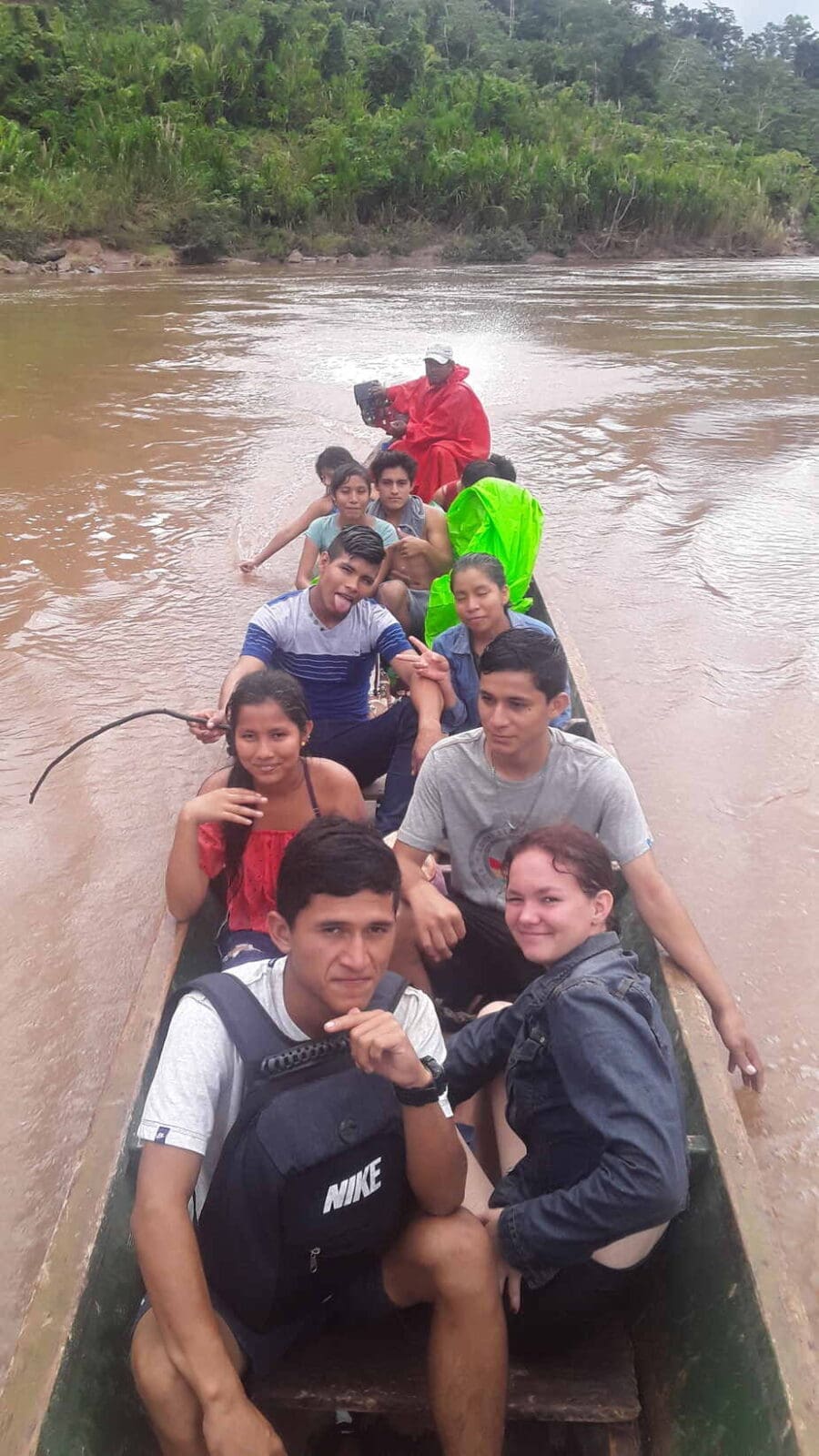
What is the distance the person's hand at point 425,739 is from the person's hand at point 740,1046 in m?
1.06

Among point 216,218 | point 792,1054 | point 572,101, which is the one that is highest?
point 572,101

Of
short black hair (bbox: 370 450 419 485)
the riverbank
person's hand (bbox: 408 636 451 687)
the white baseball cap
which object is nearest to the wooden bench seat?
person's hand (bbox: 408 636 451 687)

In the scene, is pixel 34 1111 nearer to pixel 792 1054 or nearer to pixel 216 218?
pixel 792 1054

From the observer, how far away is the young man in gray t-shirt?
77.5 inches

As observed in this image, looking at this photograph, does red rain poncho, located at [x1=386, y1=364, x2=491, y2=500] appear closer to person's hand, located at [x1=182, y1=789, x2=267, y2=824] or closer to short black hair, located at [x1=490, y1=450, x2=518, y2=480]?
short black hair, located at [x1=490, y1=450, x2=518, y2=480]

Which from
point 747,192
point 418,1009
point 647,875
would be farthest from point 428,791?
point 747,192

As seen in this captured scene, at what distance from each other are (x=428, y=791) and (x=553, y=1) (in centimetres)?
5347

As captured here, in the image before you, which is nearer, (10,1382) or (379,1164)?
(10,1382)

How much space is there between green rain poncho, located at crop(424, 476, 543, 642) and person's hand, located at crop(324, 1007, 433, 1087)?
2.35 metres

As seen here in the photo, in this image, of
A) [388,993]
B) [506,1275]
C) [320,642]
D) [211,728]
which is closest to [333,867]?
[388,993]

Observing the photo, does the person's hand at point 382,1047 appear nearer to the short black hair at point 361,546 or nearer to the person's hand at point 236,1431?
the person's hand at point 236,1431

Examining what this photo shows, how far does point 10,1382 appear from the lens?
3.98ft

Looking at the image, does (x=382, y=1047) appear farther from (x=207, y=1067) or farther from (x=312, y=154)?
(x=312, y=154)

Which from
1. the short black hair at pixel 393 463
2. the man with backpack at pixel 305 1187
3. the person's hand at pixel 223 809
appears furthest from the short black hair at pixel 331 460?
the man with backpack at pixel 305 1187
